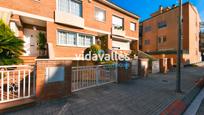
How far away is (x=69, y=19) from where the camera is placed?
38.7ft

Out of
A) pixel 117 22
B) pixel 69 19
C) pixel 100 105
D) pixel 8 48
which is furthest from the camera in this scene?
pixel 117 22

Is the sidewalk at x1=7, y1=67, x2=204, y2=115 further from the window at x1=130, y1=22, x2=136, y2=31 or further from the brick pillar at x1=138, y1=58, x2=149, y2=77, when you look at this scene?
the window at x1=130, y1=22, x2=136, y2=31

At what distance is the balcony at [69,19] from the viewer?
1110 cm

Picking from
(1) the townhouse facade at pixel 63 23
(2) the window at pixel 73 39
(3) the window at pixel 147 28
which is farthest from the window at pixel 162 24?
(2) the window at pixel 73 39

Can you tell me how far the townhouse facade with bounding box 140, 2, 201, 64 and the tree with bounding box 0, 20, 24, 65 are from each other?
22653mm

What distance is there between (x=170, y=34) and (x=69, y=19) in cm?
Answer: 2348

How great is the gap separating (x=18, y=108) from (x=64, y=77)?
5.90 ft

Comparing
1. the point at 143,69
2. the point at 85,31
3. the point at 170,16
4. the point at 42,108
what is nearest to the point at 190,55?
the point at 170,16

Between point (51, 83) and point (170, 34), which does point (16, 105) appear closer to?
point (51, 83)

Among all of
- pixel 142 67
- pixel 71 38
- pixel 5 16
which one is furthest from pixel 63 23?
pixel 142 67

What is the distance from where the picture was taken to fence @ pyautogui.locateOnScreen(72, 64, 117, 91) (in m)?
6.30

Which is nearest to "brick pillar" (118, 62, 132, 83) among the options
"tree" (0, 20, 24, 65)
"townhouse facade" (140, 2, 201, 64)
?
"tree" (0, 20, 24, 65)

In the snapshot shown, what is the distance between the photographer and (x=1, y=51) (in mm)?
5422

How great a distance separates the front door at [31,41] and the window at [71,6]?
10.1ft
